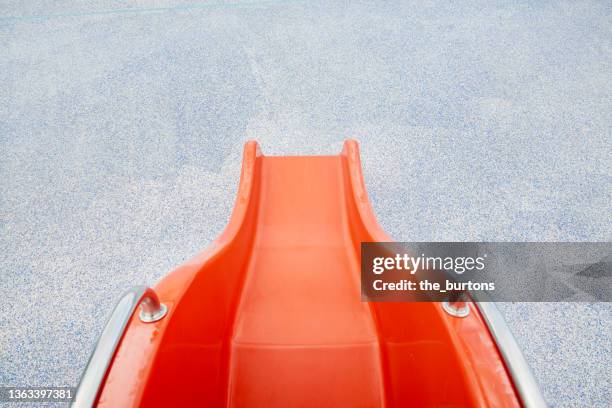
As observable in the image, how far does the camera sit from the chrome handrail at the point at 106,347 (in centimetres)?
52

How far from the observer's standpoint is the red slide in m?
0.61

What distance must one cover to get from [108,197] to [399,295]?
4.13 feet

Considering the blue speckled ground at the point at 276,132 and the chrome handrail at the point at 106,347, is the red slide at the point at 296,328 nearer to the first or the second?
the chrome handrail at the point at 106,347

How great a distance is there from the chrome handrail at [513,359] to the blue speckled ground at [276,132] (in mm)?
668

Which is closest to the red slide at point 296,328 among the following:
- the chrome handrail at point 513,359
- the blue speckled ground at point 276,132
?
the chrome handrail at point 513,359

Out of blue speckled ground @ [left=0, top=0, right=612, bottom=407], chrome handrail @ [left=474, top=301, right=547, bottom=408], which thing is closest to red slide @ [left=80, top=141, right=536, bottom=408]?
chrome handrail @ [left=474, top=301, right=547, bottom=408]

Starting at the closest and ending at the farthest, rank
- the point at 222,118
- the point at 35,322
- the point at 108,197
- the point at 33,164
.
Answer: the point at 35,322
the point at 108,197
the point at 33,164
the point at 222,118

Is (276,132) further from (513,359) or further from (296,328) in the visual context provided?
(513,359)

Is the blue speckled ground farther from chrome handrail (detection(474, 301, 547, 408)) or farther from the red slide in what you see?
chrome handrail (detection(474, 301, 547, 408))

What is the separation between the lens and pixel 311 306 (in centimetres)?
104

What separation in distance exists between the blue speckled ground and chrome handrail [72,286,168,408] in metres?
0.73

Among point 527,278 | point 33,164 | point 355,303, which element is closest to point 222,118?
point 33,164

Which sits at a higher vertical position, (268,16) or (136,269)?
(268,16)

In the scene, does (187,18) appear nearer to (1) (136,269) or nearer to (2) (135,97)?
(2) (135,97)
